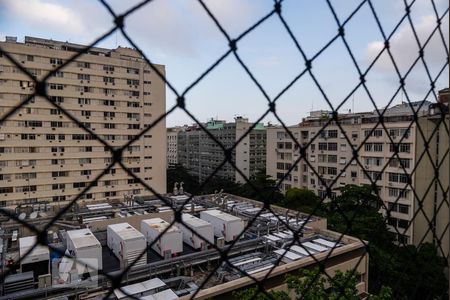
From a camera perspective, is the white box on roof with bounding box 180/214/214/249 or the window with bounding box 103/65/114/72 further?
the window with bounding box 103/65/114/72

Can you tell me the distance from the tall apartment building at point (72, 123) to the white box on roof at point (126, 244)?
123 inches

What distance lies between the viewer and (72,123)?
315 inches

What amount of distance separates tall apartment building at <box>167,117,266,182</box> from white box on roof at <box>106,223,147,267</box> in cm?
776

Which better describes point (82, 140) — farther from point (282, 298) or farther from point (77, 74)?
point (282, 298)

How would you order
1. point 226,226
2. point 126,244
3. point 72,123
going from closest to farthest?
1. point 126,244
2. point 226,226
3. point 72,123

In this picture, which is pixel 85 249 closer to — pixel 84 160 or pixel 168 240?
pixel 168 240

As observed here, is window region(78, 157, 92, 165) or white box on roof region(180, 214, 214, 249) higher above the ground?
window region(78, 157, 92, 165)

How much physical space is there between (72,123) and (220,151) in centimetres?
616

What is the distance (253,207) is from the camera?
629cm

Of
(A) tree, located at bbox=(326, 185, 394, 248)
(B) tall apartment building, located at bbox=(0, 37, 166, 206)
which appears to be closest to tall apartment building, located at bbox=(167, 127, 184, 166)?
(B) tall apartment building, located at bbox=(0, 37, 166, 206)

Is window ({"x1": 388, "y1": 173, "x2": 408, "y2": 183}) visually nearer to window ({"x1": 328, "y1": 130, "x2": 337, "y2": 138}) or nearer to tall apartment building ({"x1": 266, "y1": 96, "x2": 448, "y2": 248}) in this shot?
tall apartment building ({"x1": 266, "y1": 96, "x2": 448, "y2": 248})

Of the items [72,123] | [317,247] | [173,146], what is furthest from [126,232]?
[173,146]

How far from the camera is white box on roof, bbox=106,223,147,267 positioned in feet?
11.8

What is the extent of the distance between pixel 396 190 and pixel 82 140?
692cm
